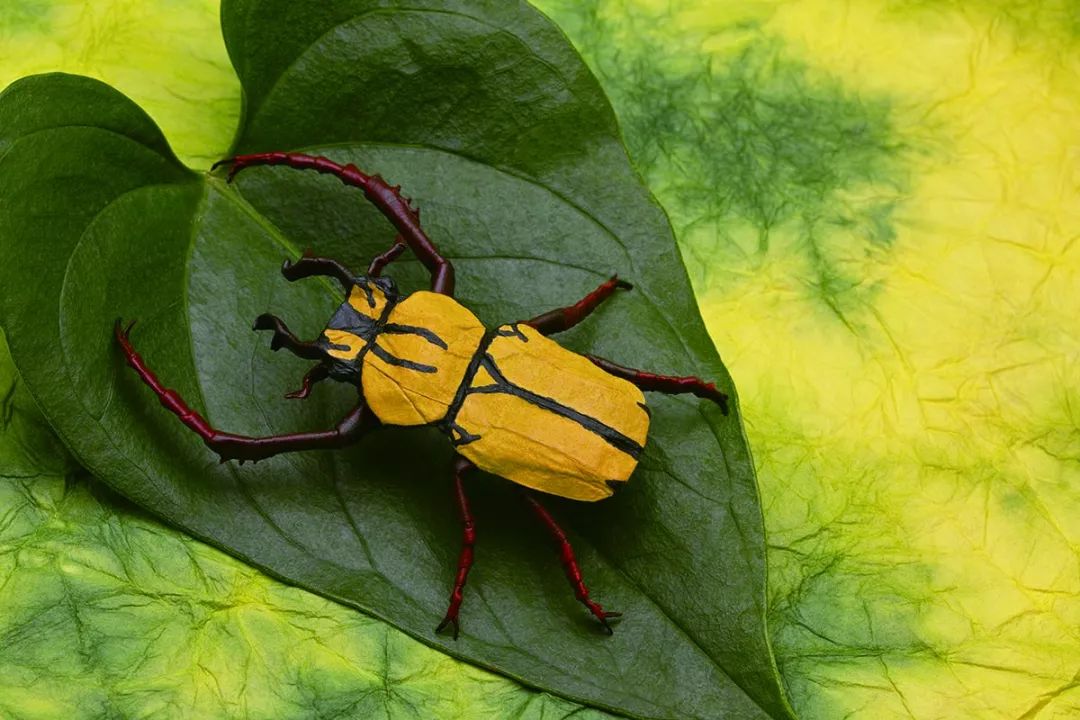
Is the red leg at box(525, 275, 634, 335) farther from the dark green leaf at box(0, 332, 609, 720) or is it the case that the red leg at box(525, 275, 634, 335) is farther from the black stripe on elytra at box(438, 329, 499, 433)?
the dark green leaf at box(0, 332, 609, 720)

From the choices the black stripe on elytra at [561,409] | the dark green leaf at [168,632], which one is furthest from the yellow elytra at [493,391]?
the dark green leaf at [168,632]

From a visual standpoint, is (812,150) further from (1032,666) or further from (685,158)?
(1032,666)

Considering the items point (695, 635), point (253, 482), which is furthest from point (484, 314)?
point (695, 635)

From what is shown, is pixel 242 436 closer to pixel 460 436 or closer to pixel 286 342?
pixel 286 342

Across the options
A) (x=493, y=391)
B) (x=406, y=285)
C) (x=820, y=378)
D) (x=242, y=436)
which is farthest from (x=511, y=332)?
(x=820, y=378)

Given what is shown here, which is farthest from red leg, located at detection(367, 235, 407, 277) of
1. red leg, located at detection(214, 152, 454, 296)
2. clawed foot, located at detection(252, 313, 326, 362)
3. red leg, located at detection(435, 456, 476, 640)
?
red leg, located at detection(435, 456, 476, 640)

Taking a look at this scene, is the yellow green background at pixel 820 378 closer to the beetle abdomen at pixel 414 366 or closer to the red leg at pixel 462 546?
the red leg at pixel 462 546
